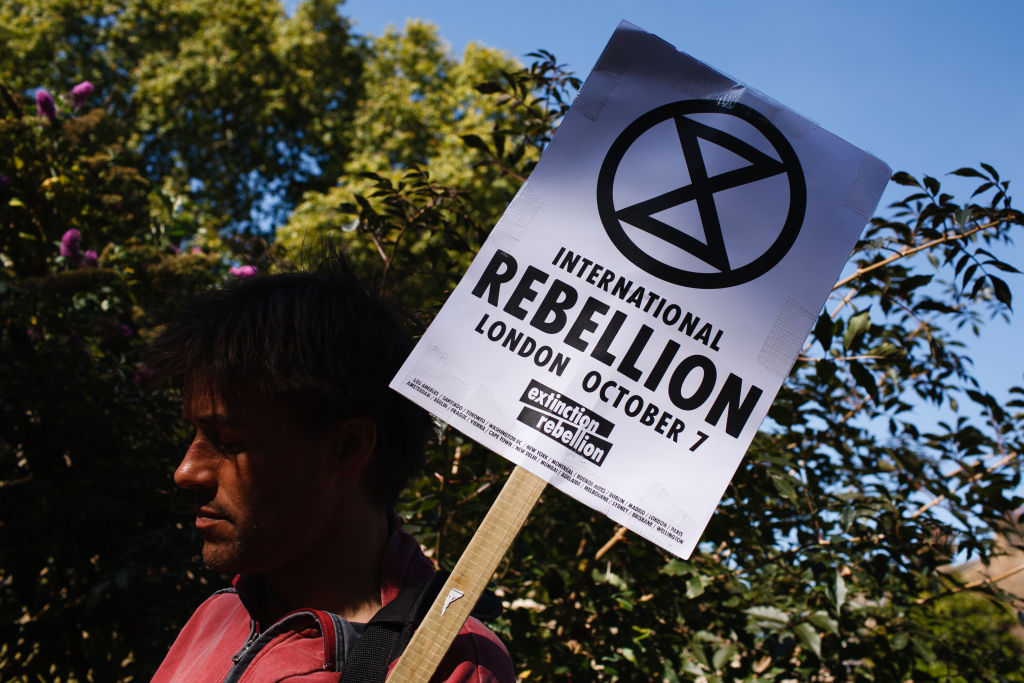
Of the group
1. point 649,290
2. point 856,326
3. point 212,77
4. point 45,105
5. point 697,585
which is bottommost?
point 697,585

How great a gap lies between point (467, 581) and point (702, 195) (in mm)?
645

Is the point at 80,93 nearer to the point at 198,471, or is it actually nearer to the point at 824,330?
the point at 198,471

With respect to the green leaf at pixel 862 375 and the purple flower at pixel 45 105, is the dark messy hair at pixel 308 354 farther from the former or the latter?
the purple flower at pixel 45 105

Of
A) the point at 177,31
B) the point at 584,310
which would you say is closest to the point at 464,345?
the point at 584,310

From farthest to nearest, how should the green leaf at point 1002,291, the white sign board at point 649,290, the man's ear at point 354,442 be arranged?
the green leaf at point 1002,291 < the man's ear at point 354,442 < the white sign board at point 649,290

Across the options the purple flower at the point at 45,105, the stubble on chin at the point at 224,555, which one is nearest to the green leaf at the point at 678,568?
the stubble on chin at the point at 224,555

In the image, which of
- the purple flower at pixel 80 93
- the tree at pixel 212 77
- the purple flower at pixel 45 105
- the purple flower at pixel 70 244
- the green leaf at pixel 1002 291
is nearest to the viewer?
the green leaf at pixel 1002 291

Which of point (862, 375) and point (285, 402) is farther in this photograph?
point (862, 375)

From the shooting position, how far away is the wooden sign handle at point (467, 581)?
0.95 metres

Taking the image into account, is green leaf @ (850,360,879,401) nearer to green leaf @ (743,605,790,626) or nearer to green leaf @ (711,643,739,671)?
green leaf @ (743,605,790,626)

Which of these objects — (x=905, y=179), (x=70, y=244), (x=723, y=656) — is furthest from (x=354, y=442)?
(x=70, y=244)

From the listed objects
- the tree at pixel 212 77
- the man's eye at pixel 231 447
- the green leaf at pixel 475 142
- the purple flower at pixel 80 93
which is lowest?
the man's eye at pixel 231 447

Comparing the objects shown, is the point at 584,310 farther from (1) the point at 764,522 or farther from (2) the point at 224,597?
(1) the point at 764,522

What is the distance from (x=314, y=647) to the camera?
3.44 ft
